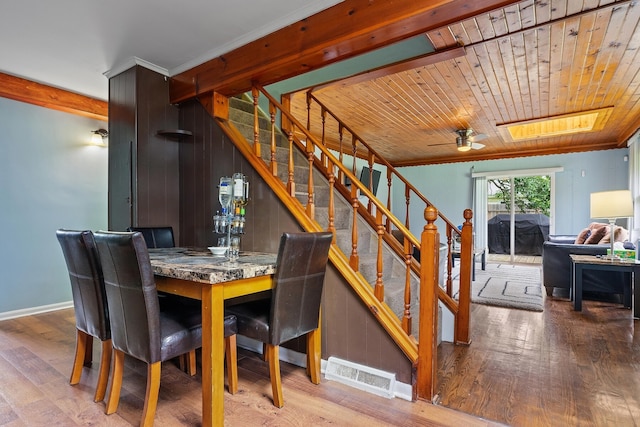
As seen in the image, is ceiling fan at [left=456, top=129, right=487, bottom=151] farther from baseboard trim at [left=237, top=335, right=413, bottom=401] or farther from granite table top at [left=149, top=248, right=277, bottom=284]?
granite table top at [left=149, top=248, right=277, bottom=284]

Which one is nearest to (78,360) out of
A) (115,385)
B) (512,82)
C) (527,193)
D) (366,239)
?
(115,385)

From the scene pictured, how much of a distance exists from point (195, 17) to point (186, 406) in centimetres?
249

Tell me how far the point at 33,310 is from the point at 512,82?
5688mm

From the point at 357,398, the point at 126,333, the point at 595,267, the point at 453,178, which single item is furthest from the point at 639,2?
the point at 453,178

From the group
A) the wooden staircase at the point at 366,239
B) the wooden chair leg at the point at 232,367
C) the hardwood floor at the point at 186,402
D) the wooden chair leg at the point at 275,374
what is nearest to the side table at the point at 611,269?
the wooden staircase at the point at 366,239

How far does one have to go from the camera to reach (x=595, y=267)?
366cm

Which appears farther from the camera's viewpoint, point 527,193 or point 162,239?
point 527,193

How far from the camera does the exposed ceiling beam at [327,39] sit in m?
1.80

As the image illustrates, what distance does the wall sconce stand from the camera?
4168 millimetres

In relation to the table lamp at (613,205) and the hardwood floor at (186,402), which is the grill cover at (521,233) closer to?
the table lamp at (613,205)

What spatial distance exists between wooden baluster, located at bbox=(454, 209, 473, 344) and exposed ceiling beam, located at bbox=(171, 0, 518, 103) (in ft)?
5.11

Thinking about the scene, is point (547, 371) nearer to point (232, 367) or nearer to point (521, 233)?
point (232, 367)

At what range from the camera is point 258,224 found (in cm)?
269

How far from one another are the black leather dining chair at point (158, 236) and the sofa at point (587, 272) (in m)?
4.58
